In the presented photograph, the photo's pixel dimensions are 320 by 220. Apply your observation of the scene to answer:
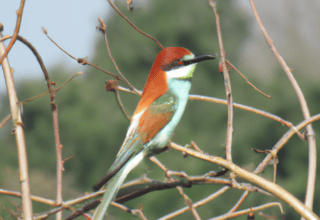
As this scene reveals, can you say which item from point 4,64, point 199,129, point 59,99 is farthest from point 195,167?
point 4,64

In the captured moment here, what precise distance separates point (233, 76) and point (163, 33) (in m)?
2.73

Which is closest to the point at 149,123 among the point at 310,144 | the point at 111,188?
the point at 111,188

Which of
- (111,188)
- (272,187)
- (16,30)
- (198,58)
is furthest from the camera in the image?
(198,58)

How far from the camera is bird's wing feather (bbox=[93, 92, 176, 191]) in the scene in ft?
3.61

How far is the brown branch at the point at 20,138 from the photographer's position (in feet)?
2.08

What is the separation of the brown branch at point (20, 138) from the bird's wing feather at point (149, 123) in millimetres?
413

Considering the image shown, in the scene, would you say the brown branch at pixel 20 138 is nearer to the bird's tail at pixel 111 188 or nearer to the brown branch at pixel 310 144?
the bird's tail at pixel 111 188

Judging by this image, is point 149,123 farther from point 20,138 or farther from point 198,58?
point 20,138

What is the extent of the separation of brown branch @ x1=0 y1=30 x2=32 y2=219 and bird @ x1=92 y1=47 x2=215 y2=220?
399 millimetres

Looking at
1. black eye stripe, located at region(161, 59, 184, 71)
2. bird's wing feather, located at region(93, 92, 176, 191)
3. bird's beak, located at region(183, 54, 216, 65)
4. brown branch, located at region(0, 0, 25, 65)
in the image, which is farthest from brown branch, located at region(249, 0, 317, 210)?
brown branch, located at region(0, 0, 25, 65)

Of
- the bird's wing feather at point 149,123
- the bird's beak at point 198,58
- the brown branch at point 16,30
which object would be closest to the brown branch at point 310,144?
the bird's beak at point 198,58

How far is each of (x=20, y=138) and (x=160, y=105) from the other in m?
0.59

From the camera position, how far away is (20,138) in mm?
678

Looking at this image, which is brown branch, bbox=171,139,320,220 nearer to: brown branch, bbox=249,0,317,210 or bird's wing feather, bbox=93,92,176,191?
brown branch, bbox=249,0,317,210
